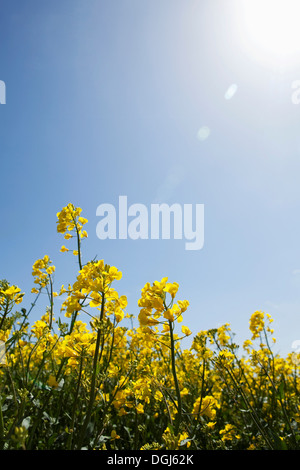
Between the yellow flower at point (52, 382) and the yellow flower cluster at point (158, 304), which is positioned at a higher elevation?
the yellow flower cluster at point (158, 304)

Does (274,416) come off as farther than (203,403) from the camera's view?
Yes

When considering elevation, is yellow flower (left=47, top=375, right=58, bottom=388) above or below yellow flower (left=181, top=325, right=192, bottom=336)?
below

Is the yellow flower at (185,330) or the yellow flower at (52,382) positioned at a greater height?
the yellow flower at (185,330)

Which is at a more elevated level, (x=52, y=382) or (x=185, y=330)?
(x=185, y=330)

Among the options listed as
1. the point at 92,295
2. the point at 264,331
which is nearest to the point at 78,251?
the point at 92,295

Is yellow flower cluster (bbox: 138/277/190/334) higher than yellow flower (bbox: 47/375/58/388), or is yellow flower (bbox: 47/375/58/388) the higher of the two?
yellow flower cluster (bbox: 138/277/190/334)

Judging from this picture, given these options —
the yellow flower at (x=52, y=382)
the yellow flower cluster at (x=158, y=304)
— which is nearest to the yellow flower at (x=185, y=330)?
the yellow flower cluster at (x=158, y=304)

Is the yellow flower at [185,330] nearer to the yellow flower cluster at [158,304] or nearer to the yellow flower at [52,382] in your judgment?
the yellow flower cluster at [158,304]

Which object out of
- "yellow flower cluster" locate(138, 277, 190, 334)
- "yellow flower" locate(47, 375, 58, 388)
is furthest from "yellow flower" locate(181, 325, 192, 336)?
"yellow flower" locate(47, 375, 58, 388)

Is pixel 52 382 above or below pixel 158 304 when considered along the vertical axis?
below

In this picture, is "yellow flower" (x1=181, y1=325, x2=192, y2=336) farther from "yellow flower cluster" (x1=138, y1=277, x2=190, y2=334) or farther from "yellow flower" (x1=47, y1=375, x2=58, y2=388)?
"yellow flower" (x1=47, y1=375, x2=58, y2=388)
